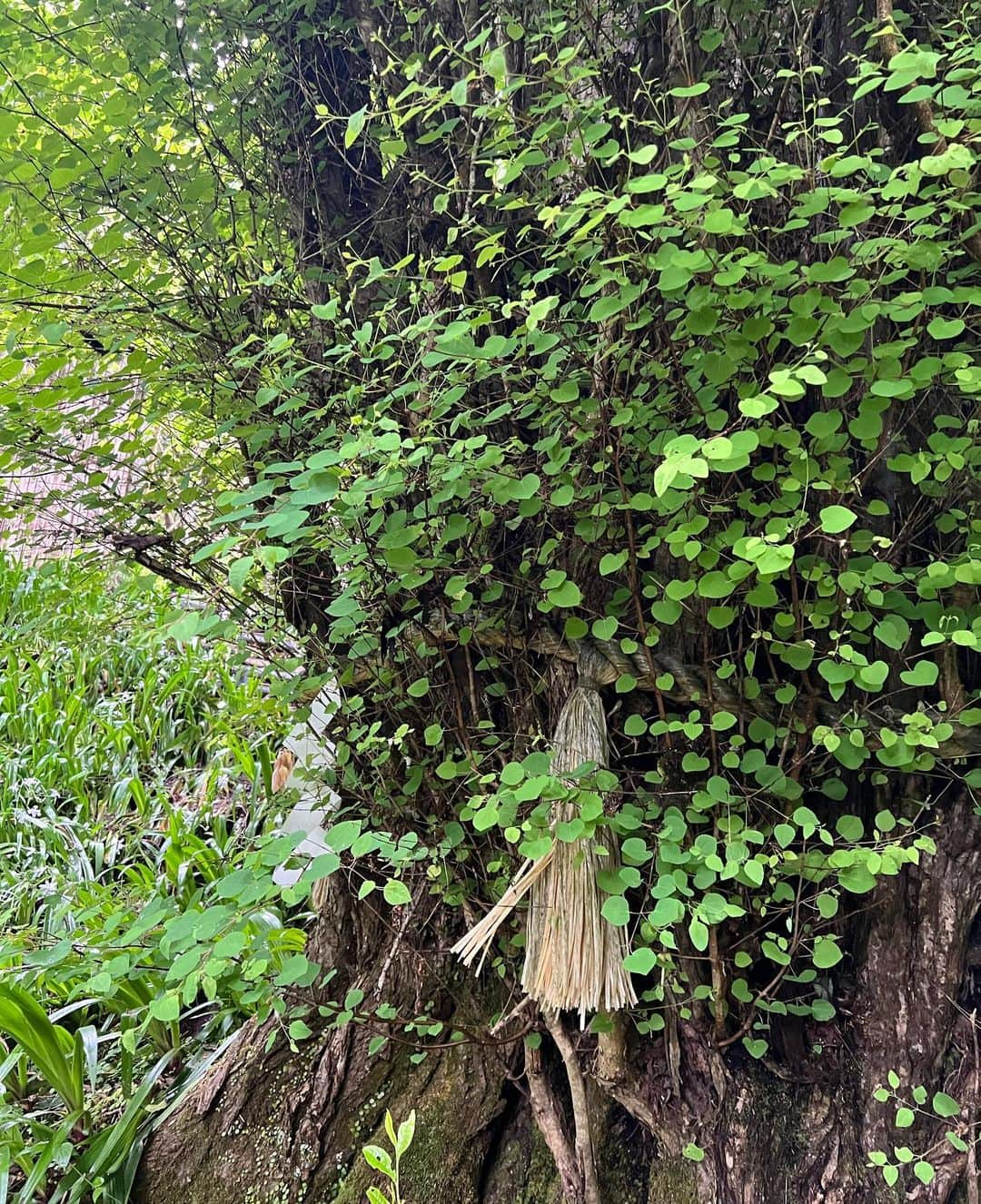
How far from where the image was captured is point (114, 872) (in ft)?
8.67

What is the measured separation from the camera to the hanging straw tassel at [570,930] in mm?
1116

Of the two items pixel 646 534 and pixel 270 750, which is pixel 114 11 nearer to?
pixel 646 534

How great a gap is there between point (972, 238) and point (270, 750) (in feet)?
8.95

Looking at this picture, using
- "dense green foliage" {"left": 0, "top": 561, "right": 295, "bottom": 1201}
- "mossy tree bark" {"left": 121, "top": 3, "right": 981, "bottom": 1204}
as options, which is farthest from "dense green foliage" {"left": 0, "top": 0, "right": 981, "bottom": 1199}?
"dense green foliage" {"left": 0, "top": 561, "right": 295, "bottom": 1201}

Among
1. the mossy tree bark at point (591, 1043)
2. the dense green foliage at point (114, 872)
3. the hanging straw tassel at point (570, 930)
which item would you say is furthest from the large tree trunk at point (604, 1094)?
the hanging straw tassel at point (570, 930)

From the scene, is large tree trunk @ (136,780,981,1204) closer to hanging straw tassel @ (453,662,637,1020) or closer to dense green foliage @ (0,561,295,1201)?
dense green foliage @ (0,561,295,1201)

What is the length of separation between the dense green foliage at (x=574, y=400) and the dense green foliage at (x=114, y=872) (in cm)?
36

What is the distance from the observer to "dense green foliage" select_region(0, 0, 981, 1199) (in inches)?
36.5

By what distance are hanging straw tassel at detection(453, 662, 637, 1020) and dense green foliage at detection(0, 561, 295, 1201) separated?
1.27 feet

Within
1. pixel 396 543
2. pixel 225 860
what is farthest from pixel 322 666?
pixel 225 860

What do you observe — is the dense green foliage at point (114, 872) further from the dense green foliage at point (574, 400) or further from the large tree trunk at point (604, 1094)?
the dense green foliage at point (574, 400)

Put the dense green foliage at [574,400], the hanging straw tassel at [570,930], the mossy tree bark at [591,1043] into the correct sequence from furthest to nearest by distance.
→ the mossy tree bark at [591,1043] → the hanging straw tassel at [570,930] → the dense green foliage at [574,400]

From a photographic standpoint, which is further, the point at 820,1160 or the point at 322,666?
the point at 322,666

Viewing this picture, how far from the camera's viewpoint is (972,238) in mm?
1007
